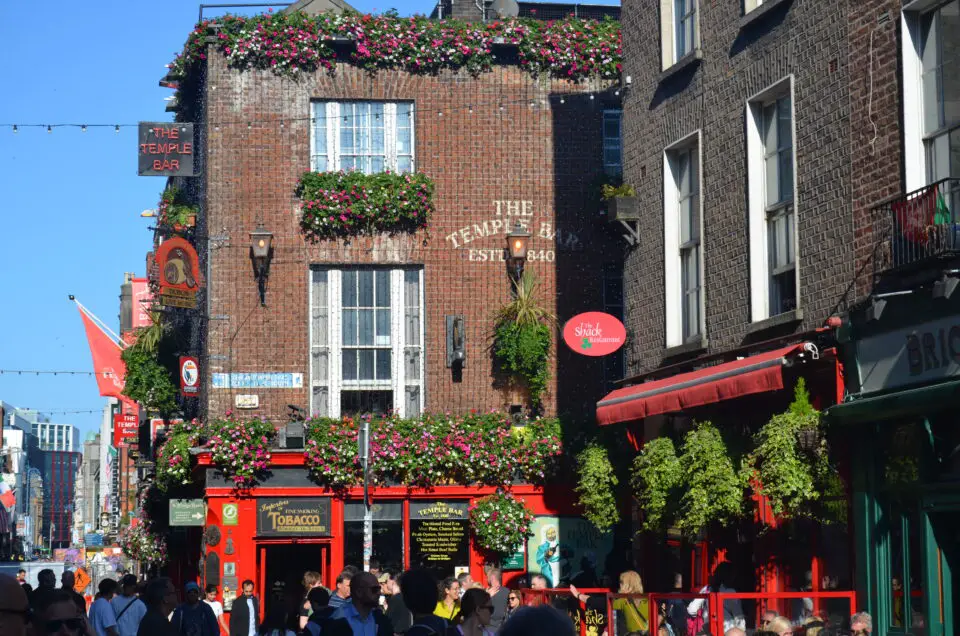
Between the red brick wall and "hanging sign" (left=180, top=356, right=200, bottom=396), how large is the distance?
3.15 feet

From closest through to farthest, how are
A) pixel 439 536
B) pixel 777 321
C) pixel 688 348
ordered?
1. pixel 777 321
2. pixel 688 348
3. pixel 439 536

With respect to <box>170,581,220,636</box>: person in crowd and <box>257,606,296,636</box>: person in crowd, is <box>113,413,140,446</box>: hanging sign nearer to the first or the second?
<box>170,581,220,636</box>: person in crowd

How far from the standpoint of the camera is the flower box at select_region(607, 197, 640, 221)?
21703 millimetres

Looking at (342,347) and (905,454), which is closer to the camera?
(905,454)

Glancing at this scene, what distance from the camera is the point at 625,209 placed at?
21766 millimetres

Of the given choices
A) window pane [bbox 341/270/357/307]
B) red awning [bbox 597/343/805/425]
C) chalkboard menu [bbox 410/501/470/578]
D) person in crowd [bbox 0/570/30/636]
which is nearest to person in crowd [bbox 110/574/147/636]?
red awning [bbox 597/343/805/425]

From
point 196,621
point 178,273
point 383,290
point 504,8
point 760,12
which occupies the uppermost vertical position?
point 504,8

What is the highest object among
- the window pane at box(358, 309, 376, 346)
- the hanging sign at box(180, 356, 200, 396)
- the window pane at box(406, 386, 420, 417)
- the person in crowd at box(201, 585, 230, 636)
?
the window pane at box(358, 309, 376, 346)

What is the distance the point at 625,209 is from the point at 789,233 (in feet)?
15.3

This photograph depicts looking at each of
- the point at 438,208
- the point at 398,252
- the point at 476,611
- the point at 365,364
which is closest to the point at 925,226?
the point at 476,611

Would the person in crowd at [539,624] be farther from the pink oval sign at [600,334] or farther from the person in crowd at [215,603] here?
the pink oval sign at [600,334]

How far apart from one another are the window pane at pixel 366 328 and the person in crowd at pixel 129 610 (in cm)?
1173

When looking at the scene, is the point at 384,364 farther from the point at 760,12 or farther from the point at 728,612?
the point at 728,612

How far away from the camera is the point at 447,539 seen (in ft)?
88.0
